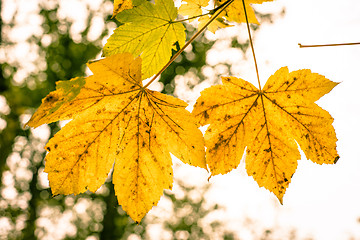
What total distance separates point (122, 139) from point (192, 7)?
0.78 meters

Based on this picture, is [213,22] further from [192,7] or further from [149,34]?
[149,34]

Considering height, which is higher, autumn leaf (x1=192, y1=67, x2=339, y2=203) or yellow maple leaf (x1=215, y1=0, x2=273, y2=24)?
yellow maple leaf (x1=215, y1=0, x2=273, y2=24)

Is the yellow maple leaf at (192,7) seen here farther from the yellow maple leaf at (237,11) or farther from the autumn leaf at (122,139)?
the autumn leaf at (122,139)

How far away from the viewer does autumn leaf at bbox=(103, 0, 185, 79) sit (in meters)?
0.98

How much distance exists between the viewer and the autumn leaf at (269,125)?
1038 mm

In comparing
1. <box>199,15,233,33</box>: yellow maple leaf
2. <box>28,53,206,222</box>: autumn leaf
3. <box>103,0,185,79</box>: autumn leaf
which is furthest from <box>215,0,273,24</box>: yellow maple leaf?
<box>28,53,206,222</box>: autumn leaf

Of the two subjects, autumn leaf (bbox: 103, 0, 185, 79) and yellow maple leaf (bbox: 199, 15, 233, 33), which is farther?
yellow maple leaf (bbox: 199, 15, 233, 33)

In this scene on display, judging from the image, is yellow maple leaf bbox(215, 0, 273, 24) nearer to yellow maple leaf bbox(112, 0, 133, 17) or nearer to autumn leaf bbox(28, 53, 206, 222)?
yellow maple leaf bbox(112, 0, 133, 17)

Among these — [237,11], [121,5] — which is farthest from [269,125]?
[121,5]

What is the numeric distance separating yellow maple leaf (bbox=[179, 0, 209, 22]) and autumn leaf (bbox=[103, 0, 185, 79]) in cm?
28

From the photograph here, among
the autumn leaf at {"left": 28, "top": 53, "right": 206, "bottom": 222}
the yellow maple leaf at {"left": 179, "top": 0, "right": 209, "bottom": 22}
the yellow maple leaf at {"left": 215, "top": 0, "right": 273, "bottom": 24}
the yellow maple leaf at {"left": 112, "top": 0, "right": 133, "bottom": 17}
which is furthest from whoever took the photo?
the yellow maple leaf at {"left": 179, "top": 0, "right": 209, "bottom": 22}

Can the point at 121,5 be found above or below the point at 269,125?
above

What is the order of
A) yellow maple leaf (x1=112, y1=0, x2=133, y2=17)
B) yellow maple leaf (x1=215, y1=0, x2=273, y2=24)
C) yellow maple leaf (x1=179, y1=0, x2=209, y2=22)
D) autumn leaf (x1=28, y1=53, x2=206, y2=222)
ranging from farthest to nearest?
yellow maple leaf (x1=179, y1=0, x2=209, y2=22) < yellow maple leaf (x1=215, y1=0, x2=273, y2=24) < yellow maple leaf (x1=112, y1=0, x2=133, y2=17) < autumn leaf (x1=28, y1=53, x2=206, y2=222)

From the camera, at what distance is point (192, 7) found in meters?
1.30
